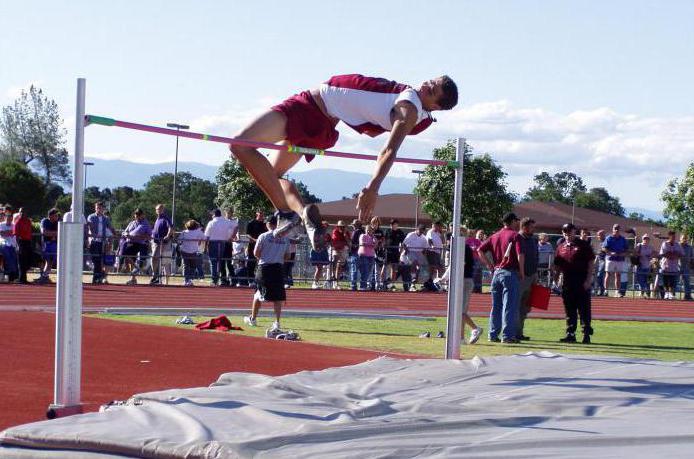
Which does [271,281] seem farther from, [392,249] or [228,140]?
[392,249]

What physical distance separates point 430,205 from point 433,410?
40.4 meters

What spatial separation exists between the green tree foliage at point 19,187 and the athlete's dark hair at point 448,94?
48052 millimetres

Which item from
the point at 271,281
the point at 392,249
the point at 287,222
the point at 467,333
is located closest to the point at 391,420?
the point at 287,222

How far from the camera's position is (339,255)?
20.8m

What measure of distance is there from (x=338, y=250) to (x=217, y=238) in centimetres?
265

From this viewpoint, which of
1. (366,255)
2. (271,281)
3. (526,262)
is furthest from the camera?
(366,255)

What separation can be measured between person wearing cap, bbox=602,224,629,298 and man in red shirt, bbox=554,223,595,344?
26.8 feet

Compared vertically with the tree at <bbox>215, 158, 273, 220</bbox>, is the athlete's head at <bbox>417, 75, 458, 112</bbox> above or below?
below

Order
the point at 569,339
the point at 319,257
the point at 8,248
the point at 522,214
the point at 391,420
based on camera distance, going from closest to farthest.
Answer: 1. the point at 391,420
2. the point at 569,339
3. the point at 8,248
4. the point at 319,257
5. the point at 522,214

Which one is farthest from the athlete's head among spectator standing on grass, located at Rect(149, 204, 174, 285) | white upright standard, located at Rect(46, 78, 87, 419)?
spectator standing on grass, located at Rect(149, 204, 174, 285)

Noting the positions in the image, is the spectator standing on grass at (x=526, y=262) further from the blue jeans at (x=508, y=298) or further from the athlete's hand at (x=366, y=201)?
the athlete's hand at (x=366, y=201)

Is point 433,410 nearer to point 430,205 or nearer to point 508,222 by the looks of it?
point 508,222

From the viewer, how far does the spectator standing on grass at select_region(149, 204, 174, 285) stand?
19.0 m

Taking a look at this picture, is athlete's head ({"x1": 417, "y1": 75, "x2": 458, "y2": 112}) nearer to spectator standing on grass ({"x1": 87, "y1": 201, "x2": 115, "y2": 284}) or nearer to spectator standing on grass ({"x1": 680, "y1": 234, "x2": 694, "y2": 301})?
spectator standing on grass ({"x1": 87, "y1": 201, "x2": 115, "y2": 284})
